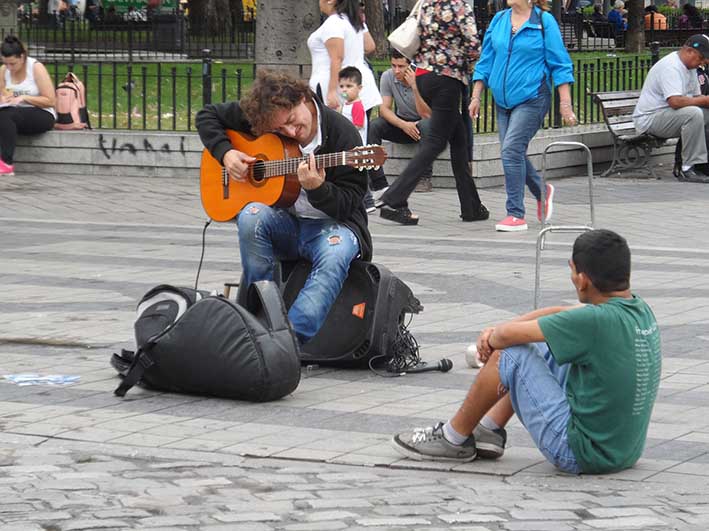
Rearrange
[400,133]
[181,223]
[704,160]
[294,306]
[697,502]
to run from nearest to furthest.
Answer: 1. [697,502]
2. [294,306]
3. [181,223]
4. [400,133]
5. [704,160]

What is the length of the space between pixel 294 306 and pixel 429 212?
5803mm

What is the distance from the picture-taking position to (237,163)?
24.2 ft

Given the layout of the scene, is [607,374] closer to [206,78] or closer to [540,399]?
[540,399]

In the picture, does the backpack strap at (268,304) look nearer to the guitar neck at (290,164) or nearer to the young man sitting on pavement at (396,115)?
the guitar neck at (290,164)

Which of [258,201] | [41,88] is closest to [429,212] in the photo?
[41,88]

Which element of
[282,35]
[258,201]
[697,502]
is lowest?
[697,502]

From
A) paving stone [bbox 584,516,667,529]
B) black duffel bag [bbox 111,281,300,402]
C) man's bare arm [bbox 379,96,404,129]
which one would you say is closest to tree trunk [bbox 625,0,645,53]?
man's bare arm [bbox 379,96,404,129]

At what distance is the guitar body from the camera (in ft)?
23.9

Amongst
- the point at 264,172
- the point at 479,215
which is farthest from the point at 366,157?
the point at 479,215

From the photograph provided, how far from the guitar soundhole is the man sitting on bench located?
807cm

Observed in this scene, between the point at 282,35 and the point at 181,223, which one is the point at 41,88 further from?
the point at 181,223

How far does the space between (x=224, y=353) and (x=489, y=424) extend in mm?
1358

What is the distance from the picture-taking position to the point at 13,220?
12461 millimetres

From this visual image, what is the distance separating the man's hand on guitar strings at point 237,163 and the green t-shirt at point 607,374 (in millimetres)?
2550
